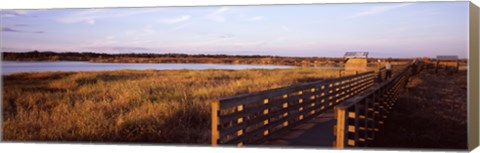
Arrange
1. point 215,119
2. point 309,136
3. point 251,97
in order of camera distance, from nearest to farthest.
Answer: point 215,119 < point 251,97 < point 309,136

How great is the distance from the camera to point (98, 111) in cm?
1033

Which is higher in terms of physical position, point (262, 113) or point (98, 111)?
point (262, 113)

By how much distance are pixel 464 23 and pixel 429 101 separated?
16.8ft

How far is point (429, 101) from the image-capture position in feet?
42.0

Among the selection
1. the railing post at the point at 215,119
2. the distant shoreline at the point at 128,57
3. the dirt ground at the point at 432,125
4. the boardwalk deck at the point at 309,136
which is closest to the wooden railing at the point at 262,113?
the railing post at the point at 215,119

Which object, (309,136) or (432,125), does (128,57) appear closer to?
(309,136)

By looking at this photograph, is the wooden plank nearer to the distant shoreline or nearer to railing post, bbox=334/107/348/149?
railing post, bbox=334/107/348/149

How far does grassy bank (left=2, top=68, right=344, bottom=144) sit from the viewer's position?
909cm

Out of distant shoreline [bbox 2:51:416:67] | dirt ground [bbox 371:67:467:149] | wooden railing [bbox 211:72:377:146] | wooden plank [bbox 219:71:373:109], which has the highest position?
distant shoreline [bbox 2:51:416:67]

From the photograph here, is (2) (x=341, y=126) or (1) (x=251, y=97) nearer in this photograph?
(2) (x=341, y=126)

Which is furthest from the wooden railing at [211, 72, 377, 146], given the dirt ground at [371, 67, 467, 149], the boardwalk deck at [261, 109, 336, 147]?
the dirt ground at [371, 67, 467, 149]

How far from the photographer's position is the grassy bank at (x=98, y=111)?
29.8 ft

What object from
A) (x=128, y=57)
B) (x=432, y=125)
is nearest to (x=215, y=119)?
(x=432, y=125)

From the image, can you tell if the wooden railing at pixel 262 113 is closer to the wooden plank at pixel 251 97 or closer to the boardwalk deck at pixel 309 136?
the wooden plank at pixel 251 97
